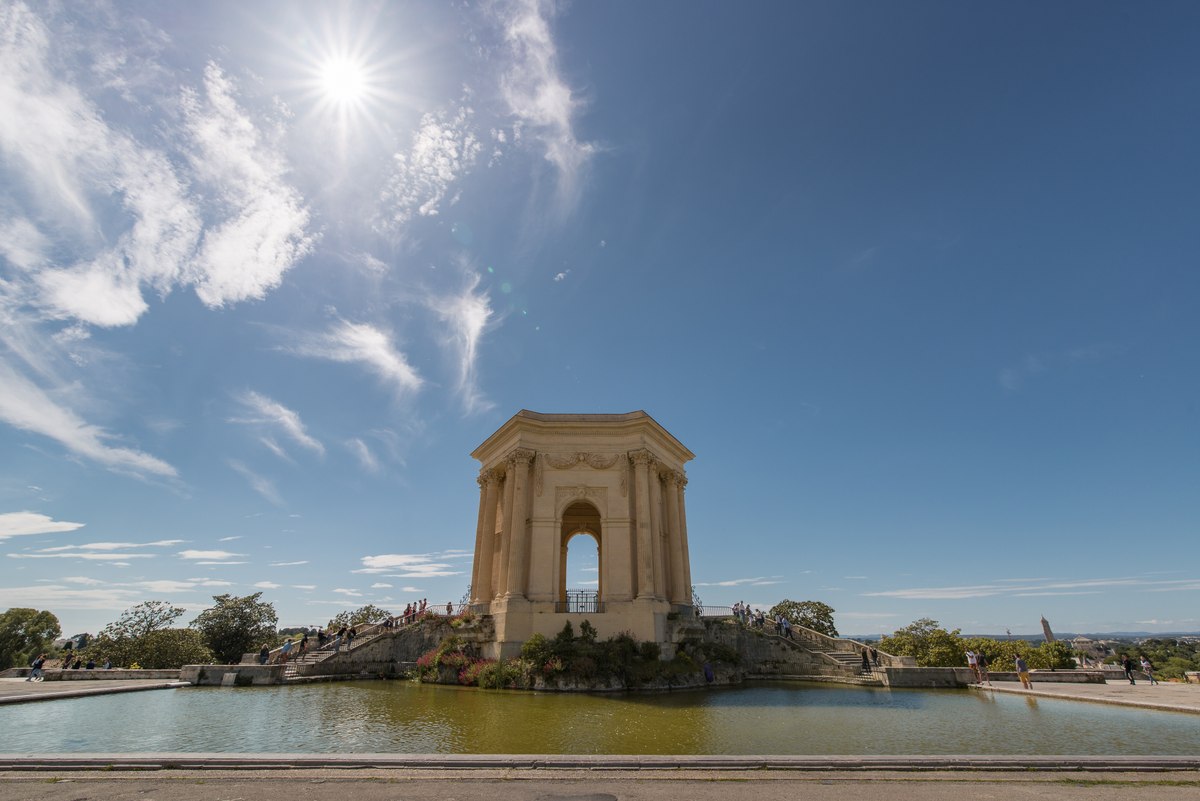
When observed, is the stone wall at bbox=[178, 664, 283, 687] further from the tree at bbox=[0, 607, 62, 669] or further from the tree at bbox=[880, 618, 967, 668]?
the tree at bbox=[0, 607, 62, 669]

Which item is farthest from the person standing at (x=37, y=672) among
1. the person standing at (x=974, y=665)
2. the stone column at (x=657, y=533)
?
the person standing at (x=974, y=665)

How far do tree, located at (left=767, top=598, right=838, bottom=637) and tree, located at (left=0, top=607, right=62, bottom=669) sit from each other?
71.3 m

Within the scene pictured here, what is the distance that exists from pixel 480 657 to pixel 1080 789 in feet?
74.4

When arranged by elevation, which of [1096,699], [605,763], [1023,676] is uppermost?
[1023,676]

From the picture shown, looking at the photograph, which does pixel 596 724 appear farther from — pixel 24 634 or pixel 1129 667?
pixel 24 634

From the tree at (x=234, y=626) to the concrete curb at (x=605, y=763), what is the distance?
126 ft

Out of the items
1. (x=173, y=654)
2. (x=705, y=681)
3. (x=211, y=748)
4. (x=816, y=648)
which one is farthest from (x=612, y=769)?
(x=173, y=654)

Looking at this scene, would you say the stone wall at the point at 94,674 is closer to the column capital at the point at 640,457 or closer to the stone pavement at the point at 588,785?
the stone pavement at the point at 588,785

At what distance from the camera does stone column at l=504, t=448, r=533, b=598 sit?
1018 inches

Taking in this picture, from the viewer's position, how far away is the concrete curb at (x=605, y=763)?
788cm

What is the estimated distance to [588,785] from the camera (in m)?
7.31

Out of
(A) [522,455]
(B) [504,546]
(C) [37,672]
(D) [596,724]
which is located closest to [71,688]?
(C) [37,672]

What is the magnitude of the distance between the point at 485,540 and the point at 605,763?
77.6 ft

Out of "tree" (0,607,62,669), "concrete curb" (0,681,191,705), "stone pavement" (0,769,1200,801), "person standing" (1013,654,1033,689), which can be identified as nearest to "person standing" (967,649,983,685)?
"person standing" (1013,654,1033,689)
